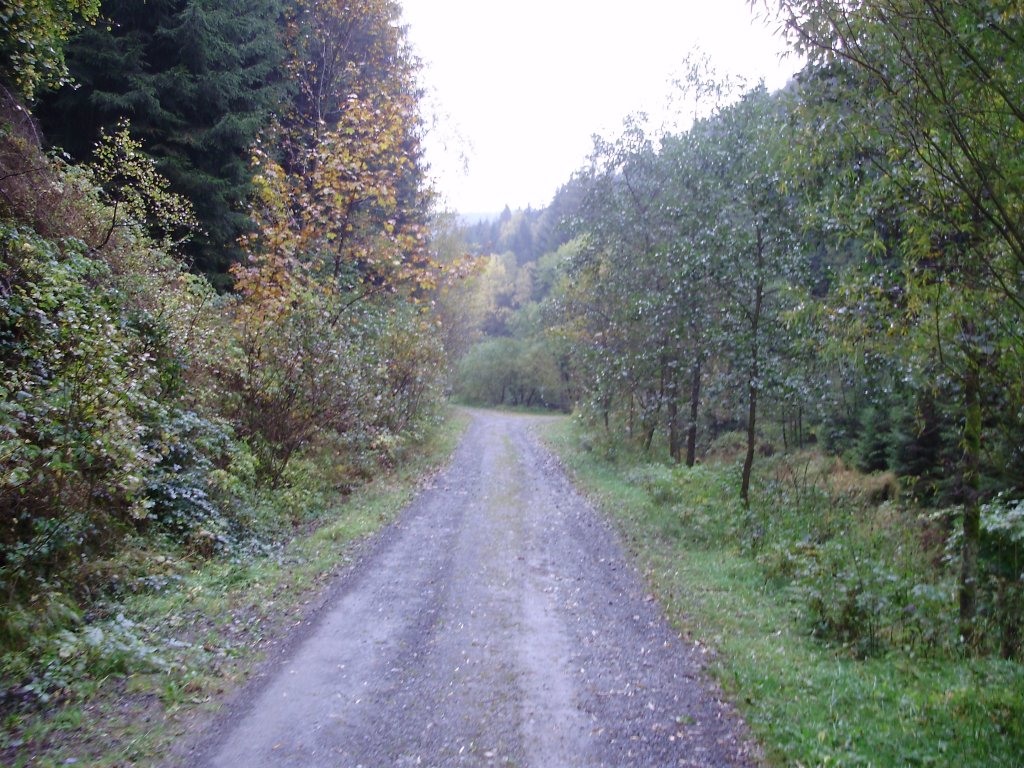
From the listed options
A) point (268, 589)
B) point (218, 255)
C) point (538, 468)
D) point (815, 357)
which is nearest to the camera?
point (268, 589)

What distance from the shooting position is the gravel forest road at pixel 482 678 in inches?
185

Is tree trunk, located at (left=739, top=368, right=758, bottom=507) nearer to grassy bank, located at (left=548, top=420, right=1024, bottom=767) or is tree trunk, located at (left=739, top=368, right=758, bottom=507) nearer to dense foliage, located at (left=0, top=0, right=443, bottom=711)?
grassy bank, located at (left=548, top=420, right=1024, bottom=767)

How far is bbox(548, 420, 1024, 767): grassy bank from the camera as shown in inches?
182

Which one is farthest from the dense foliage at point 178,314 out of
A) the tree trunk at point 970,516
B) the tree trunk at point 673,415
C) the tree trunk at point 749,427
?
the tree trunk at point 970,516

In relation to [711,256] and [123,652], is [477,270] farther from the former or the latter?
[123,652]

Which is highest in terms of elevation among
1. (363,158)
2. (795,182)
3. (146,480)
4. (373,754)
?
(363,158)

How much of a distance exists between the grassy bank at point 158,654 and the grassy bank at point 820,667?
4.21 meters

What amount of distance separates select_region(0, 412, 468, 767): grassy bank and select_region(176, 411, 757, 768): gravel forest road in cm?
35

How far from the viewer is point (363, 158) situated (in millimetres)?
14633

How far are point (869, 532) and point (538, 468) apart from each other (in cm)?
1085

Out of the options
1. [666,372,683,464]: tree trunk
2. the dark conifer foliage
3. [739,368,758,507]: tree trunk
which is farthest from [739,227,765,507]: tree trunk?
the dark conifer foliage

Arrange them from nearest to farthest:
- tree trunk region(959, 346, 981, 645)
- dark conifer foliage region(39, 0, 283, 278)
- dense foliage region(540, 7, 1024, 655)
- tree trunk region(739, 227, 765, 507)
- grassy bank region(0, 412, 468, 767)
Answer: grassy bank region(0, 412, 468, 767) < dense foliage region(540, 7, 1024, 655) < tree trunk region(959, 346, 981, 645) < tree trunk region(739, 227, 765, 507) < dark conifer foliage region(39, 0, 283, 278)

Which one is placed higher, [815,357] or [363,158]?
[363,158]

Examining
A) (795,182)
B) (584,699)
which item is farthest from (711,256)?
(584,699)
